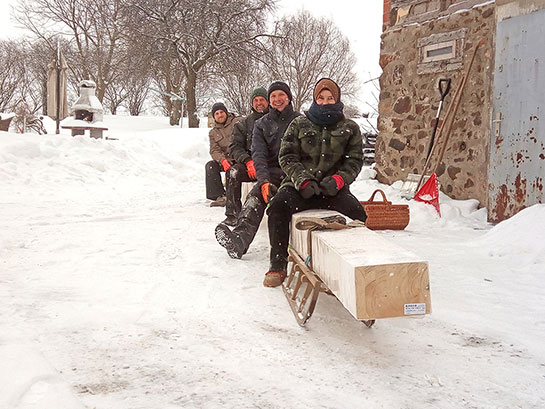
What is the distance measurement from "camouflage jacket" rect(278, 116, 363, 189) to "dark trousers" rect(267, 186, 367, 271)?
0.13 meters

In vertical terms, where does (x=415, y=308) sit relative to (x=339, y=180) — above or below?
below

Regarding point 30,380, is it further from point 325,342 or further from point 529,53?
point 529,53

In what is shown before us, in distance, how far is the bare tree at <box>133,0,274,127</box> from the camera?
753 inches

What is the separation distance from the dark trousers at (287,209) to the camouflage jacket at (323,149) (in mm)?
132

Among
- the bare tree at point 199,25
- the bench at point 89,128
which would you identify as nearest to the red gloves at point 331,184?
the bench at point 89,128

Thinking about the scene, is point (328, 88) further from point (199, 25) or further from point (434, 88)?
point (199, 25)

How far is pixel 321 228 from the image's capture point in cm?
296

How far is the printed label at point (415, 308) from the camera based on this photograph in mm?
2240

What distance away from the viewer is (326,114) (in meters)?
3.60

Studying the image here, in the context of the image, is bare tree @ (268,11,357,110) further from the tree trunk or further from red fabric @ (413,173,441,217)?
red fabric @ (413,173,441,217)

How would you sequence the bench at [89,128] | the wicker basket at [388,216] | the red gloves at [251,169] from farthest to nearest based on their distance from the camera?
the bench at [89,128] < the wicker basket at [388,216] < the red gloves at [251,169]

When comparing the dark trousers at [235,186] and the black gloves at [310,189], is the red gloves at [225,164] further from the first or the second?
the black gloves at [310,189]

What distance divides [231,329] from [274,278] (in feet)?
2.79

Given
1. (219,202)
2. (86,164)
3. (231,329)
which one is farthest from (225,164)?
(231,329)
